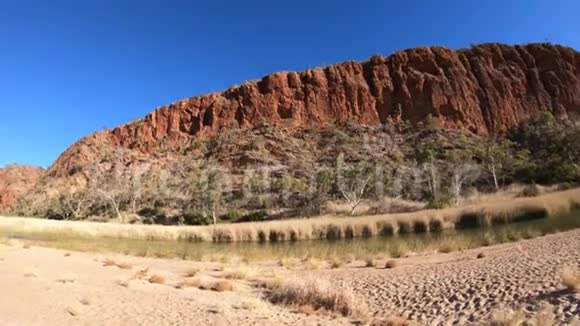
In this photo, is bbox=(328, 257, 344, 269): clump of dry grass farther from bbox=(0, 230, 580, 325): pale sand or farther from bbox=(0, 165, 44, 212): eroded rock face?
bbox=(0, 165, 44, 212): eroded rock face

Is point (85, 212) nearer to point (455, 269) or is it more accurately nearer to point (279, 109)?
point (279, 109)

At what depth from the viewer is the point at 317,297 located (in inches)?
426

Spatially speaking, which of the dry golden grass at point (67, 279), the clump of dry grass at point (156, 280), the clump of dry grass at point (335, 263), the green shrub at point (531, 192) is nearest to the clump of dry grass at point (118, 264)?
the dry golden grass at point (67, 279)

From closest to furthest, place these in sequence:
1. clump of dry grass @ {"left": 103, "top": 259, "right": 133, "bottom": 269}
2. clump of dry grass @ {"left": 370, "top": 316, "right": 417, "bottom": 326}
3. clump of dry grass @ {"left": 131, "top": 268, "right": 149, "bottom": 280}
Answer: clump of dry grass @ {"left": 370, "top": 316, "right": 417, "bottom": 326}
clump of dry grass @ {"left": 131, "top": 268, "right": 149, "bottom": 280}
clump of dry grass @ {"left": 103, "top": 259, "right": 133, "bottom": 269}

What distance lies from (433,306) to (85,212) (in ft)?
230

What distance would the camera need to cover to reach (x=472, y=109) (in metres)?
88.6

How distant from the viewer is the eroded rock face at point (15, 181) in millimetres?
104250

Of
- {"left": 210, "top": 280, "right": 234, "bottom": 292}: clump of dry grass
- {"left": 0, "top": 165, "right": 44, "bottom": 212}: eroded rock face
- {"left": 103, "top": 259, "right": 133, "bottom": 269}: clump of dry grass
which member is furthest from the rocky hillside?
{"left": 210, "top": 280, "right": 234, "bottom": 292}: clump of dry grass

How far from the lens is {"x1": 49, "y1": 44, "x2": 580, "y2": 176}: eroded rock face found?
291 ft

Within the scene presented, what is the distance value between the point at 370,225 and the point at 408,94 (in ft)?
212

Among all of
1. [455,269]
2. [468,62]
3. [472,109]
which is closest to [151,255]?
[455,269]

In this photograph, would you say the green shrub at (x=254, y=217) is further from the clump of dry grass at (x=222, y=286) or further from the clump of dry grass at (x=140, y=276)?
the clump of dry grass at (x=222, y=286)

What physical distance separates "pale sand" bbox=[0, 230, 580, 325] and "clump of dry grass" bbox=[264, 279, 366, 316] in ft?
1.54

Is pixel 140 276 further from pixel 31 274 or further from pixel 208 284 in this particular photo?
pixel 31 274
